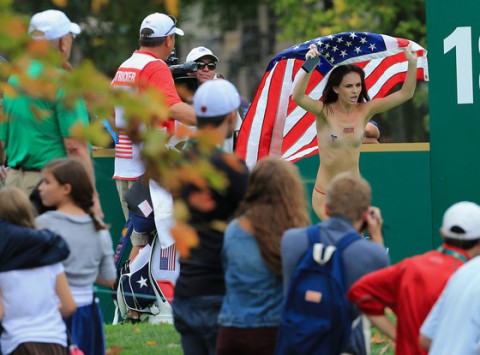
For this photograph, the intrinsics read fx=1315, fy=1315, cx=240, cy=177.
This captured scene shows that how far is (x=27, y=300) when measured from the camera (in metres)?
6.70

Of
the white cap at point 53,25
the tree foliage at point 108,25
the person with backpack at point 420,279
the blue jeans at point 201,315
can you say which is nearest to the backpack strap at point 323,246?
the person with backpack at point 420,279

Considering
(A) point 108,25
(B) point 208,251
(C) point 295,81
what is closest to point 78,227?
(B) point 208,251

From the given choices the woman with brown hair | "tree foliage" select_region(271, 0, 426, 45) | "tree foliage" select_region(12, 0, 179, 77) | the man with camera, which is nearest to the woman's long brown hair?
the woman with brown hair

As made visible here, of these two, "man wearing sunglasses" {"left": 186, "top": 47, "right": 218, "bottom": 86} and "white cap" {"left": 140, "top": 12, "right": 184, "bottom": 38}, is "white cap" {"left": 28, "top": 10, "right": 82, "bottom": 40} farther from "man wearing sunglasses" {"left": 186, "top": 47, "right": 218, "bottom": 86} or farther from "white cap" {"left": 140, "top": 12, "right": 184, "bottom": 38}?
"man wearing sunglasses" {"left": 186, "top": 47, "right": 218, "bottom": 86}

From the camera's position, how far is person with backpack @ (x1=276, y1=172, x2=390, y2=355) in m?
6.11

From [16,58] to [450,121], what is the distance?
5.67 meters

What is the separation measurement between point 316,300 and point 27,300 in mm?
1557

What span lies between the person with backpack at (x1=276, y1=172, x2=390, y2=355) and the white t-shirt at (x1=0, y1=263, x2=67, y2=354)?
130 centimetres

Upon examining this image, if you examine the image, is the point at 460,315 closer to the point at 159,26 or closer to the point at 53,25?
the point at 53,25

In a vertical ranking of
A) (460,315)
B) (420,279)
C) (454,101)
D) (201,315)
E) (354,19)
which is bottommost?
(201,315)

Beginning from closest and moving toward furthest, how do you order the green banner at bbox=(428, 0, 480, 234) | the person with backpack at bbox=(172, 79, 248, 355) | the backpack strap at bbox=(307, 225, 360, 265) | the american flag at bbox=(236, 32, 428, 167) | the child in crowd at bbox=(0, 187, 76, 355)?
the backpack strap at bbox=(307, 225, 360, 265), the person with backpack at bbox=(172, 79, 248, 355), the child in crowd at bbox=(0, 187, 76, 355), the green banner at bbox=(428, 0, 480, 234), the american flag at bbox=(236, 32, 428, 167)

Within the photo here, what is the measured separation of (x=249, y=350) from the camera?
6379mm

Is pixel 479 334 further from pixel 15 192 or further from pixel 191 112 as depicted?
pixel 191 112

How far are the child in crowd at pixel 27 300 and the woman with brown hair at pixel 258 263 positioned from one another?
95 centimetres
